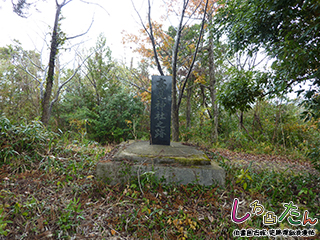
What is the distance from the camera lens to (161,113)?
3.58 metres

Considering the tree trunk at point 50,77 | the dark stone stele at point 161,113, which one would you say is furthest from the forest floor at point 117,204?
the tree trunk at point 50,77

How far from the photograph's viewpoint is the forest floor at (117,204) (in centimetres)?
173

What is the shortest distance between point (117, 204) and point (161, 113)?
197 centimetres

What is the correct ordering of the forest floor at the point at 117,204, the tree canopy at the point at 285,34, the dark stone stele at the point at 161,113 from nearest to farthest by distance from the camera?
1. the forest floor at the point at 117,204
2. the tree canopy at the point at 285,34
3. the dark stone stele at the point at 161,113

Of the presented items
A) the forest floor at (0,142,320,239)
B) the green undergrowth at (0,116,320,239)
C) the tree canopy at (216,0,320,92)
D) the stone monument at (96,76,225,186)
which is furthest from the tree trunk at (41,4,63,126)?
the tree canopy at (216,0,320,92)

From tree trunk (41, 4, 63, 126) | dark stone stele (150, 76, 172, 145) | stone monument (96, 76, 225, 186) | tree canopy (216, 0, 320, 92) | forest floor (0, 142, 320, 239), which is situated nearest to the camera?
forest floor (0, 142, 320, 239)

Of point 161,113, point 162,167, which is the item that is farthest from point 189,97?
point 162,167

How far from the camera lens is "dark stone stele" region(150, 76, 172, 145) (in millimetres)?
Result: 3570

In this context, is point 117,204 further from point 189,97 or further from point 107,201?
point 189,97

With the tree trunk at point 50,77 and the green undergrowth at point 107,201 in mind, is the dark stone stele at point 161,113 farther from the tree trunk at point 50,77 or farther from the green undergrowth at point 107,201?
the tree trunk at point 50,77

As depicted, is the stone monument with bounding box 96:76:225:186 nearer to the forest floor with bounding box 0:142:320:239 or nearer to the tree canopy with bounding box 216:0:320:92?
the forest floor with bounding box 0:142:320:239

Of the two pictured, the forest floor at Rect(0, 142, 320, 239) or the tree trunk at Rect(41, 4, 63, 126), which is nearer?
the forest floor at Rect(0, 142, 320, 239)

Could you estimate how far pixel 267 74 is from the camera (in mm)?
2840

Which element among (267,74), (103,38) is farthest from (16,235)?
(103,38)
